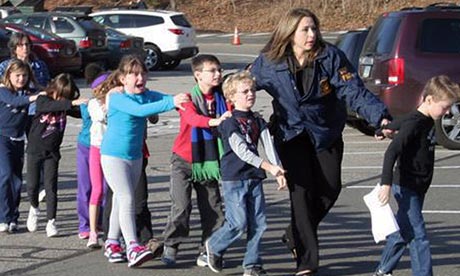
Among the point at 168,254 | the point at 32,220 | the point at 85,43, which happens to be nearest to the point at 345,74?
the point at 168,254

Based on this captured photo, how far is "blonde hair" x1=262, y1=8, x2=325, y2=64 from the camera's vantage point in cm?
777

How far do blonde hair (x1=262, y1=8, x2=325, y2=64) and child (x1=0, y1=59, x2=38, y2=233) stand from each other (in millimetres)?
2736

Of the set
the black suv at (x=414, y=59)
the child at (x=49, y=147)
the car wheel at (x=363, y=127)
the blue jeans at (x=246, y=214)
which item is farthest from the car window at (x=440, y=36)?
the blue jeans at (x=246, y=214)

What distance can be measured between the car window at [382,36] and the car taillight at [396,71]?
245 millimetres

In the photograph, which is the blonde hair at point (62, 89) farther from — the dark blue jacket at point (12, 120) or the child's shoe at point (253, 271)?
the child's shoe at point (253, 271)

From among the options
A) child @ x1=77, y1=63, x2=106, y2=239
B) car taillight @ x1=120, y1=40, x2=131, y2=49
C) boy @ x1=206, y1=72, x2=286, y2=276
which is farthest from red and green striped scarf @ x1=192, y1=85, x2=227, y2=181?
car taillight @ x1=120, y1=40, x2=131, y2=49

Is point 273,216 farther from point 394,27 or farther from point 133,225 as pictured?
point 394,27

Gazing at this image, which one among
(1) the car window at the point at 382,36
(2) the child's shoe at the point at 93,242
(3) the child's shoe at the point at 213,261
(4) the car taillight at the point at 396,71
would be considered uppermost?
(3) the child's shoe at the point at 213,261

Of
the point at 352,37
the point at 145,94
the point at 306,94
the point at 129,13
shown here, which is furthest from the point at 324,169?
the point at 129,13

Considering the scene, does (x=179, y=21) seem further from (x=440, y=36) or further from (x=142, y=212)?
(x=142, y=212)

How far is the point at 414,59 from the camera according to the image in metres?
15.0

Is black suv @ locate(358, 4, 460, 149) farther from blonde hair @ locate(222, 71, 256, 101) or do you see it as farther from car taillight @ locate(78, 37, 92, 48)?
car taillight @ locate(78, 37, 92, 48)

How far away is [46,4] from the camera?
54.5 meters

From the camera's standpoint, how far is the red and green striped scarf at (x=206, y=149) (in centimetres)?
816
